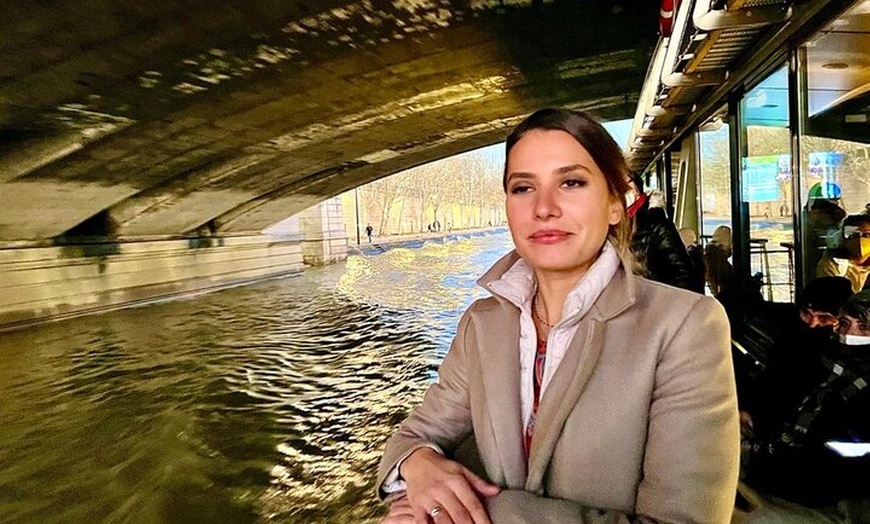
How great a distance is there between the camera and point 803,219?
4.86 m

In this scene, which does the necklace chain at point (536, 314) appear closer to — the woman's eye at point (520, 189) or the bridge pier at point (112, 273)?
the woman's eye at point (520, 189)

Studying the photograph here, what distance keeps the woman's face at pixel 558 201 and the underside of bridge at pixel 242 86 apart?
13.0 feet

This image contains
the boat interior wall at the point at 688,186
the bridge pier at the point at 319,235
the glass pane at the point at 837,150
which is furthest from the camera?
the bridge pier at the point at 319,235

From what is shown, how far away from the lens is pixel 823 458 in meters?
2.50

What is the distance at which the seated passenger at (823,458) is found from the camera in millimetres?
2408

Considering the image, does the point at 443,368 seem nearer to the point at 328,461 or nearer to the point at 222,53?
the point at 328,461

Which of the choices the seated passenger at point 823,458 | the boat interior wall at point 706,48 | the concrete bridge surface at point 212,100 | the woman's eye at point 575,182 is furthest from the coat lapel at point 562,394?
the concrete bridge surface at point 212,100

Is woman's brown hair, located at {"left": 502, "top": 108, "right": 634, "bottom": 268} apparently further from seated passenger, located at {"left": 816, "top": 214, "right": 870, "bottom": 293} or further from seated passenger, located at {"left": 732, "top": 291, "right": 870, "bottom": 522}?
seated passenger, located at {"left": 816, "top": 214, "right": 870, "bottom": 293}

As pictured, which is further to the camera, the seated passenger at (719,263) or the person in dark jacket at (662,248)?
the seated passenger at (719,263)

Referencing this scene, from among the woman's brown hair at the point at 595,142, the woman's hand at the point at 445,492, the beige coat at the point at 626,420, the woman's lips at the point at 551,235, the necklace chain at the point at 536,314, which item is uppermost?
the woman's brown hair at the point at 595,142

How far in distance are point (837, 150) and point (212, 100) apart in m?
9.53

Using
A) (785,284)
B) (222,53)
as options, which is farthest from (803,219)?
(222,53)

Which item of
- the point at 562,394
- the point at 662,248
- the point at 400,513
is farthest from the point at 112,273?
the point at 562,394

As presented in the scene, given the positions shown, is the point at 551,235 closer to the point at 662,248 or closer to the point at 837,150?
the point at 662,248
